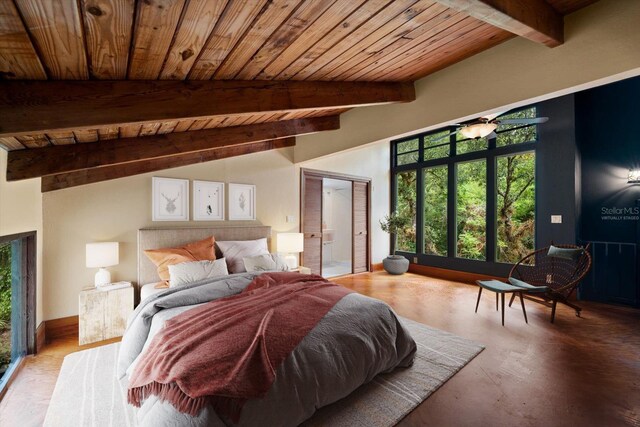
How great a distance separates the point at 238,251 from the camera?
13.0ft

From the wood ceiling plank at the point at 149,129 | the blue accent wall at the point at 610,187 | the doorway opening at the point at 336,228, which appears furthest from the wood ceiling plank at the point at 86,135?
the blue accent wall at the point at 610,187

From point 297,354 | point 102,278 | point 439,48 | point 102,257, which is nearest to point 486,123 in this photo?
point 439,48

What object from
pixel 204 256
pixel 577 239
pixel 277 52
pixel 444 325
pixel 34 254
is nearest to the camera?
pixel 277 52

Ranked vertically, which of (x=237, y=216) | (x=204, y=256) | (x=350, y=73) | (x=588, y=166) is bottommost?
(x=204, y=256)

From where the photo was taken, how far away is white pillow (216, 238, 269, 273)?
12.5 ft

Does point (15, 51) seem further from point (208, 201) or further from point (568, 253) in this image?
point (568, 253)

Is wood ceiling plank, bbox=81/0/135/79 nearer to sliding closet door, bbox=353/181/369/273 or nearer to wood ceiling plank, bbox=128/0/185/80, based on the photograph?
wood ceiling plank, bbox=128/0/185/80

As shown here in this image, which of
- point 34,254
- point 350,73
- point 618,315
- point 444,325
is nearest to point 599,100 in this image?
point 618,315

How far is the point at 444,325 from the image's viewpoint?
11.2 ft

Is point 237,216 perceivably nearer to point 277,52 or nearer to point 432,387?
point 277,52

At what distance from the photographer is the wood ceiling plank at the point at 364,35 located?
145 centimetres

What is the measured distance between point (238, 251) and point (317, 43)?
2.98 metres

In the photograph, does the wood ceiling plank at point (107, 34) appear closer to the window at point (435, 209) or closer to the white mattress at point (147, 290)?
the white mattress at point (147, 290)

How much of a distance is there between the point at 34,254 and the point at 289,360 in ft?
9.37
